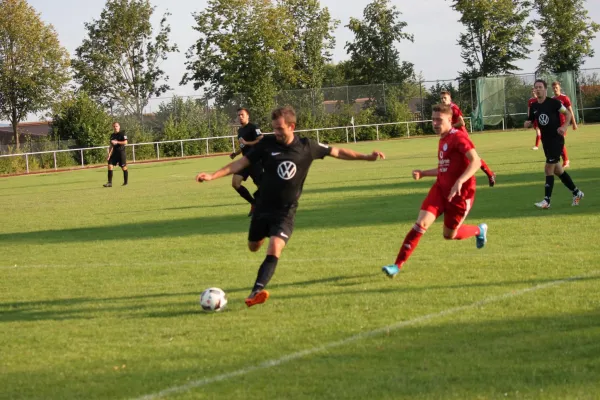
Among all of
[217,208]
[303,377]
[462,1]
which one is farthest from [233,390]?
[462,1]

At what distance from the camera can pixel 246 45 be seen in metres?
63.8

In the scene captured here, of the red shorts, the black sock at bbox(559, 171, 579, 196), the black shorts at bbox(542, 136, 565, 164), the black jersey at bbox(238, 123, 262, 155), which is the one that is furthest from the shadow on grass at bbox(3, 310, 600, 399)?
the black jersey at bbox(238, 123, 262, 155)

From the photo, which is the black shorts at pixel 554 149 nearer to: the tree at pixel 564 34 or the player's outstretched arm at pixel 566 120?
the player's outstretched arm at pixel 566 120

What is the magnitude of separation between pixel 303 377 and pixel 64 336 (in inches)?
101

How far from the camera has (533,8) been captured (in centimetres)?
6969

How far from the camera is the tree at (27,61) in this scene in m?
56.6

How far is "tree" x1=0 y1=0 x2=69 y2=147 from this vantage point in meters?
56.6

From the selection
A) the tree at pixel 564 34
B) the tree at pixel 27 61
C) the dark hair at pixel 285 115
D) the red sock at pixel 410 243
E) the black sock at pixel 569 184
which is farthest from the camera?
the tree at pixel 564 34

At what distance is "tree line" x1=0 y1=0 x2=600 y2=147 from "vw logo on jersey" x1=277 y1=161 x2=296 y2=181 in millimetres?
44239

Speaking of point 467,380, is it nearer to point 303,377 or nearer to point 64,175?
point 303,377

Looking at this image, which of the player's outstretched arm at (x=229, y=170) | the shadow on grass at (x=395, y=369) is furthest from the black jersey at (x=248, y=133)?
the shadow on grass at (x=395, y=369)

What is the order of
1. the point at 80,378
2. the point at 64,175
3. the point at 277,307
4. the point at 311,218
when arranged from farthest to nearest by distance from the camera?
the point at 64,175 → the point at 311,218 → the point at 277,307 → the point at 80,378

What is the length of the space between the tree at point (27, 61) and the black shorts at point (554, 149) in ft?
157

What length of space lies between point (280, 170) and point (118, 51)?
66.4 meters
